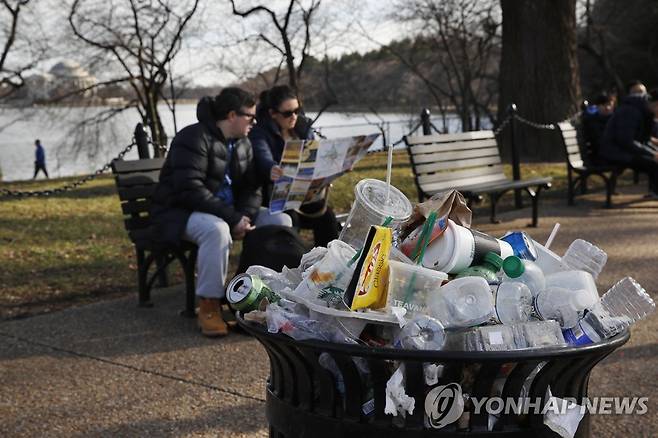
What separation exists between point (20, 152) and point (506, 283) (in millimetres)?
39148

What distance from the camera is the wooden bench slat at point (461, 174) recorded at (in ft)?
27.1

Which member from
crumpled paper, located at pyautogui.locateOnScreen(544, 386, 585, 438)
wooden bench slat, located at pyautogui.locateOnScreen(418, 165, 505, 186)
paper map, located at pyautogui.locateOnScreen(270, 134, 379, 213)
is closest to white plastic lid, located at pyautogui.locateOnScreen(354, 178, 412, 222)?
crumpled paper, located at pyautogui.locateOnScreen(544, 386, 585, 438)

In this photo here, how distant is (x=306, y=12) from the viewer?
2067 cm

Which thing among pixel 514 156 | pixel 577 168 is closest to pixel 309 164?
pixel 514 156

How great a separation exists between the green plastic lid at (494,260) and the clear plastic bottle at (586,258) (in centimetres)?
35

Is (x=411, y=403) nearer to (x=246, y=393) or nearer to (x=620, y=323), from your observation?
(x=620, y=323)

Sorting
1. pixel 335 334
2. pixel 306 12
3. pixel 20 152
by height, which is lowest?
pixel 20 152

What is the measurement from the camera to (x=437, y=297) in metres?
2.07

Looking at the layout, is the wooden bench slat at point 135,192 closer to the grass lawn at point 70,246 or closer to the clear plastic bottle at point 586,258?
the grass lawn at point 70,246

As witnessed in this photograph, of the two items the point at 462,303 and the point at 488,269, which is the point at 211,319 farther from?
the point at 462,303

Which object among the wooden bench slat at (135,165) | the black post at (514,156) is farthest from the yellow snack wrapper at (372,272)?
the black post at (514,156)

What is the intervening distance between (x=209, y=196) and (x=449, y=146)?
3.95 m

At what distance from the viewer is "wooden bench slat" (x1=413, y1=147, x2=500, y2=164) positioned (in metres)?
8.27

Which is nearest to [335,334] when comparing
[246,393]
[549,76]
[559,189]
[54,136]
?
[246,393]
